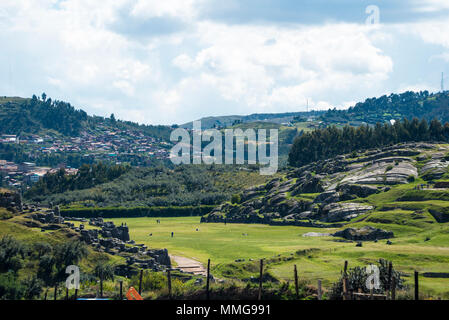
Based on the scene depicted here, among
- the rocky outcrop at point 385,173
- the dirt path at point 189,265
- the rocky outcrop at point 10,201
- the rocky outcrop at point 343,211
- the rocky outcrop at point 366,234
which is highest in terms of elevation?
the rocky outcrop at point 385,173

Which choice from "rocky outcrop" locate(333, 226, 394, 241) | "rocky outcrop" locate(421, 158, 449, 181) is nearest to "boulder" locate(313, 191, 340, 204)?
"rocky outcrop" locate(421, 158, 449, 181)

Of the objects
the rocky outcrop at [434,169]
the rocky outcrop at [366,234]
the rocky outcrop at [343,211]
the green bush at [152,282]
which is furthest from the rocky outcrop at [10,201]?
the rocky outcrop at [434,169]

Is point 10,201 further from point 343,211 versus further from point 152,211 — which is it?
point 152,211

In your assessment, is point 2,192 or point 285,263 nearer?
point 285,263

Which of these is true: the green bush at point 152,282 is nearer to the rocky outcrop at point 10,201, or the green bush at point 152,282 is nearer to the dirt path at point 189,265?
the dirt path at point 189,265

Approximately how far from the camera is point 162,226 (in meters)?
149

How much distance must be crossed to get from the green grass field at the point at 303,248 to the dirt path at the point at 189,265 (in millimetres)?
1947

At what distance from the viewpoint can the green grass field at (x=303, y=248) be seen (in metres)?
70.0

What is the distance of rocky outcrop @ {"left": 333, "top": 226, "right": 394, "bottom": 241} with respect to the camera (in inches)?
3944

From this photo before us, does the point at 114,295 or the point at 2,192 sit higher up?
the point at 2,192

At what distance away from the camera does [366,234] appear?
101688 millimetres

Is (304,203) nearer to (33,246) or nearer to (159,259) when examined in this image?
(159,259)
